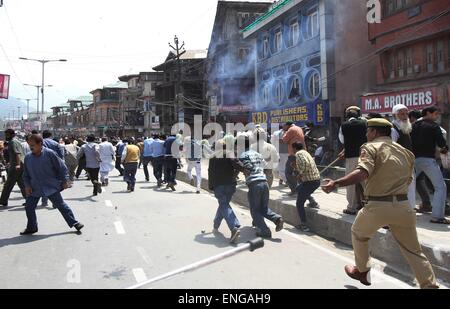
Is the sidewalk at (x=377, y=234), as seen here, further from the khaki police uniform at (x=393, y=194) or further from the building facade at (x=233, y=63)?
the building facade at (x=233, y=63)

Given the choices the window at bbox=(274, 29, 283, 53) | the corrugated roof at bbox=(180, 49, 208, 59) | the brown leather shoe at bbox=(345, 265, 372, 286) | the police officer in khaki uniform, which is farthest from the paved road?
the corrugated roof at bbox=(180, 49, 208, 59)

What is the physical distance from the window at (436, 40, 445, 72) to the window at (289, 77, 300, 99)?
9476mm

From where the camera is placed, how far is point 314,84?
2252cm

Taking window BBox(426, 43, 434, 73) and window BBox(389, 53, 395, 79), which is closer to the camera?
window BBox(426, 43, 434, 73)

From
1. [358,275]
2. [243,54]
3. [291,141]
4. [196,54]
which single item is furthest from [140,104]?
[358,275]

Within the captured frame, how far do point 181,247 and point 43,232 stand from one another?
2541 millimetres

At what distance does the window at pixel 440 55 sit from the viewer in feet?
47.6

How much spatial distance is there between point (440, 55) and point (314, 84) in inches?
326

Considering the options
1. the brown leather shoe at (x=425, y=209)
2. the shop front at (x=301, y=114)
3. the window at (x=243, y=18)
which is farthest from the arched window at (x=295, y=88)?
the brown leather shoe at (x=425, y=209)

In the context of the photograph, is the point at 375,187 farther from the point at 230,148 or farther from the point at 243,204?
the point at 243,204

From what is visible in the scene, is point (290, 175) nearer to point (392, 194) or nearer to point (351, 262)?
point (351, 262)

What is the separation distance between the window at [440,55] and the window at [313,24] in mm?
7900

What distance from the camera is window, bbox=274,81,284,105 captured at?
25.4 m

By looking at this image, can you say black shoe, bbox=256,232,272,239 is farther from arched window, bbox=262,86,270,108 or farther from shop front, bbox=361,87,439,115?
arched window, bbox=262,86,270,108
